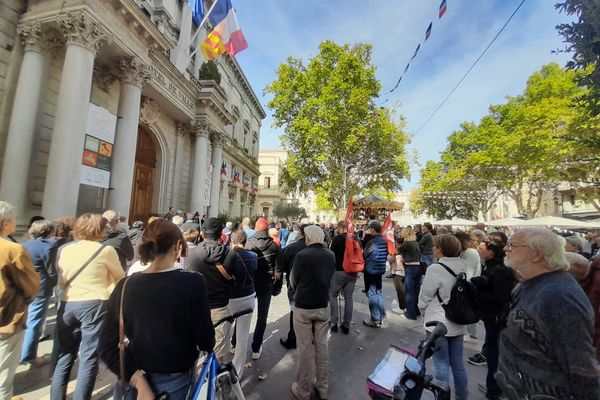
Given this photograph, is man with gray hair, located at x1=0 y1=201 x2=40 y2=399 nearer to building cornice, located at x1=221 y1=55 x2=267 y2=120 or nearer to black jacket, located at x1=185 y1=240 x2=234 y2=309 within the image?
black jacket, located at x1=185 y1=240 x2=234 y2=309

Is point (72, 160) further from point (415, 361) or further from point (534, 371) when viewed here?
point (534, 371)

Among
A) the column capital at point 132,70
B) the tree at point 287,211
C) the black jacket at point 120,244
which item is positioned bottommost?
the black jacket at point 120,244

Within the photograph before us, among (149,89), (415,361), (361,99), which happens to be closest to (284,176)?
(361,99)

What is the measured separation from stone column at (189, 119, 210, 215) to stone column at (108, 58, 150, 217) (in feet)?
15.6

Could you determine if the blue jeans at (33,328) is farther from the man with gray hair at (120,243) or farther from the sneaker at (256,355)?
the sneaker at (256,355)

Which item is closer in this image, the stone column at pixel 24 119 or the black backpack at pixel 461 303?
the black backpack at pixel 461 303

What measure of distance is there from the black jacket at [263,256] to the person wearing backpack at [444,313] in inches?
87.8

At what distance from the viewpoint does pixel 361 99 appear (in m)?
18.5

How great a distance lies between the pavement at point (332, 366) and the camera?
10.3ft

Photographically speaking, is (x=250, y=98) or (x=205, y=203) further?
(x=250, y=98)

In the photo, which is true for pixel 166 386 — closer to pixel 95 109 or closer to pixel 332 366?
pixel 332 366

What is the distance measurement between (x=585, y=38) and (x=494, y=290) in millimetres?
4106

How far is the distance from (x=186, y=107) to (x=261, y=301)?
12.6m

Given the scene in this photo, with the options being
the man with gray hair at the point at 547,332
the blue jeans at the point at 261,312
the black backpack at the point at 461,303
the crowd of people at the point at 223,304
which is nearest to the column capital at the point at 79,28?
the crowd of people at the point at 223,304
